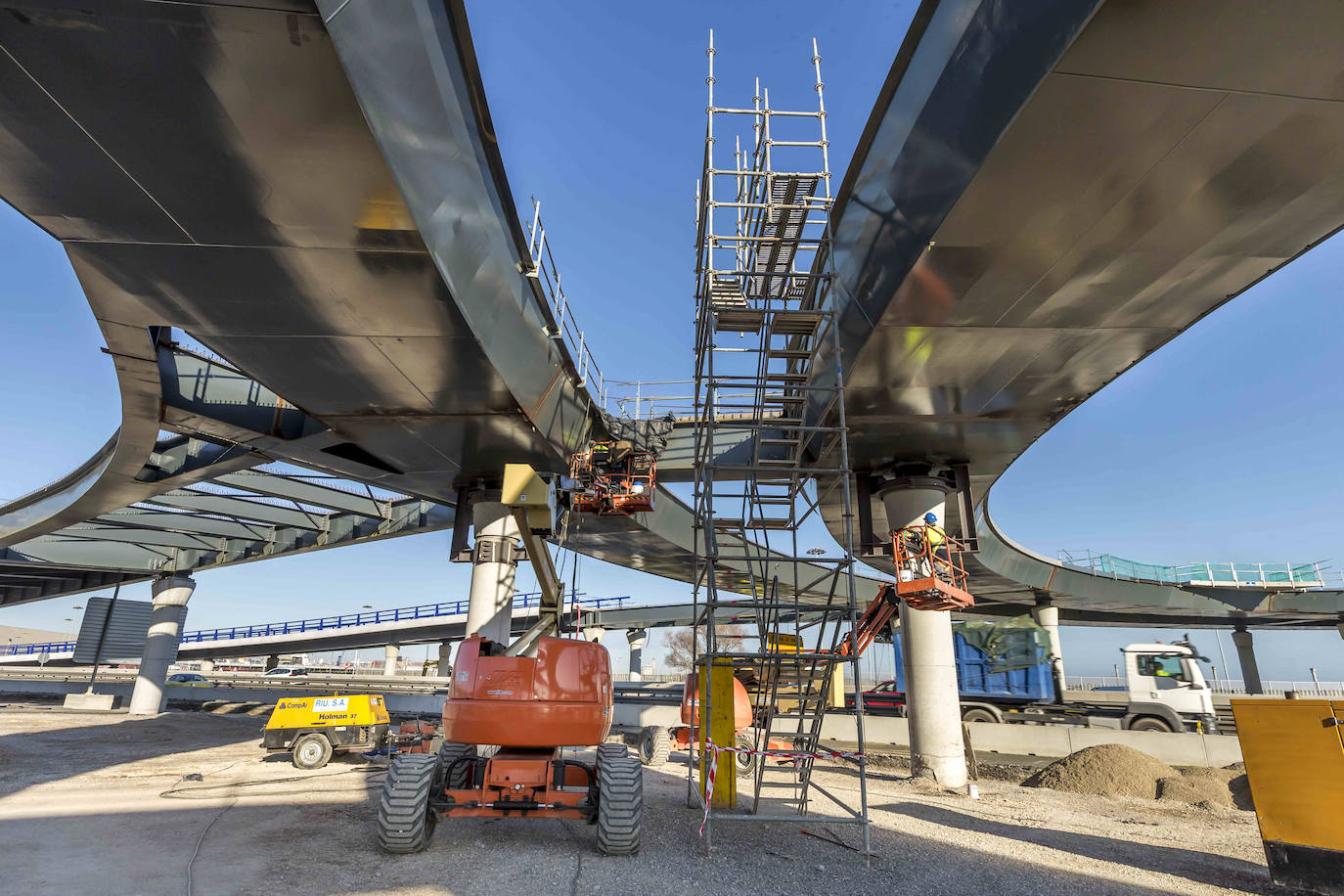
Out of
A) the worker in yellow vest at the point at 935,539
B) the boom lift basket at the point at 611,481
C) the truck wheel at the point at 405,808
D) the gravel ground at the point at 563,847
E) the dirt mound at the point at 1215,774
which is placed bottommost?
the gravel ground at the point at 563,847

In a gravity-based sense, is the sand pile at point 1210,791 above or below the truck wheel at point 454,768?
below

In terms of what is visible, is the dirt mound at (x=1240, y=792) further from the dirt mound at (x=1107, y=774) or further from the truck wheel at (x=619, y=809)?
the truck wheel at (x=619, y=809)

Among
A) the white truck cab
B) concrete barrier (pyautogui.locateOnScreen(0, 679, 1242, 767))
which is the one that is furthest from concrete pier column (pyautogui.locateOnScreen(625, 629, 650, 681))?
the white truck cab

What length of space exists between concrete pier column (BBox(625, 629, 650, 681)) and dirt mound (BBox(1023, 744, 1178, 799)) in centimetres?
4279

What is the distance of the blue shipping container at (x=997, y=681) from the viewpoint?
84.0 ft

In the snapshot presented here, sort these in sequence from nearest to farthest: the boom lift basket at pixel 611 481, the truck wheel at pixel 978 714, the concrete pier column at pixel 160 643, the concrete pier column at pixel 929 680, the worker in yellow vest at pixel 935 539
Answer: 1. the worker in yellow vest at pixel 935 539
2. the concrete pier column at pixel 929 680
3. the boom lift basket at pixel 611 481
4. the truck wheel at pixel 978 714
5. the concrete pier column at pixel 160 643

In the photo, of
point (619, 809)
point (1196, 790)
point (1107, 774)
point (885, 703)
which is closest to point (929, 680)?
point (1107, 774)

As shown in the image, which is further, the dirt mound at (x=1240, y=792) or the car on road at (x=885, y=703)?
the car on road at (x=885, y=703)

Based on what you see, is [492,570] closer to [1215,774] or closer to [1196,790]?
[1196,790]

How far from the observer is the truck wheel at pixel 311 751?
15.4 m

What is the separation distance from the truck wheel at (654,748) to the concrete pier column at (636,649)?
37.6m

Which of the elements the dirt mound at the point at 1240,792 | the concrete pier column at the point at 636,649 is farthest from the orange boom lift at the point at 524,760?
the concrete pier column at the point at 636,649

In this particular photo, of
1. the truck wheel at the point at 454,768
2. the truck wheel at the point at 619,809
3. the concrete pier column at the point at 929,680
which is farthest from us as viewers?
the concrete pier column at the point at 929,680

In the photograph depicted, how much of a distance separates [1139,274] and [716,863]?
891cm
